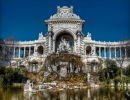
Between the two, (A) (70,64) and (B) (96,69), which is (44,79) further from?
(B) (96,69)

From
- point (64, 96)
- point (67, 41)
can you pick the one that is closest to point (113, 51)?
point (67, 41)

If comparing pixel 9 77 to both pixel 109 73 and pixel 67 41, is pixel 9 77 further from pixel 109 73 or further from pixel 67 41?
pixel 67 41

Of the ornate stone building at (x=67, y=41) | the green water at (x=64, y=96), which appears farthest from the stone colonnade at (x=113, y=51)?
the green water at (x=64, y=96)

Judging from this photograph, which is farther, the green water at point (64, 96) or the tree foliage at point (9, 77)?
the tree foliage at point (9, 77)

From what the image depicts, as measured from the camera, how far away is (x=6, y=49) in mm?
75250

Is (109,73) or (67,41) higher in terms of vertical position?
(67,41)

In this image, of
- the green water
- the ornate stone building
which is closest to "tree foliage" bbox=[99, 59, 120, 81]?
the ornate stone building

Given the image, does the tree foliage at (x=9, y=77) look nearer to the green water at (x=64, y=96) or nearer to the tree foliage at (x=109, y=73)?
the tree foliage at (x=109, y=73)

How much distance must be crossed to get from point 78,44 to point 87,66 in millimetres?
11884

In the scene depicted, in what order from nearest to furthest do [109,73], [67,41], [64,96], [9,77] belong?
[64,96] → [9,77] → [109,73] → [67,41]

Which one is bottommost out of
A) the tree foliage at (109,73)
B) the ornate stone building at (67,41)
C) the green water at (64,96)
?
the green water at (64,96)

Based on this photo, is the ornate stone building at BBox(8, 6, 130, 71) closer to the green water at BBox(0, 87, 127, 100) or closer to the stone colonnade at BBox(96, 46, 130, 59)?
the stone colonnade at BBox(96, 46, 130, 59)

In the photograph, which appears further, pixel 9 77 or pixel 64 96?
pixel 9 77

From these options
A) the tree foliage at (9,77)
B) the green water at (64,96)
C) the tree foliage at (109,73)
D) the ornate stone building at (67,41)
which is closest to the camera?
the green water at (64,96)
